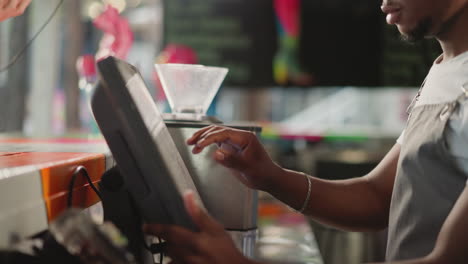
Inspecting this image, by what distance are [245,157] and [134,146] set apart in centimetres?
53

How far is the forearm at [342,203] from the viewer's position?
145 centimetres

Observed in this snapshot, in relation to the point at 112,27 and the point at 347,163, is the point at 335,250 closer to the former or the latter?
the point at 347,163

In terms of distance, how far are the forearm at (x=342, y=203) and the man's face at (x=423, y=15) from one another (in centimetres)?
45

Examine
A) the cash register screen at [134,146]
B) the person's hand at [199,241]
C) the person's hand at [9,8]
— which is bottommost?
the person's hand at [199,241]

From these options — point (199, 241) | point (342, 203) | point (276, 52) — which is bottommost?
point (276, 52)

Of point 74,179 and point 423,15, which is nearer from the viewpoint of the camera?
point 74,179

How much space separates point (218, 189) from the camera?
1311 millimetres

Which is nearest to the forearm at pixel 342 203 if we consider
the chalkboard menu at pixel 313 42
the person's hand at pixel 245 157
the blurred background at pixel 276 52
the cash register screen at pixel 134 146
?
A: the person's hand at pixel 245 157

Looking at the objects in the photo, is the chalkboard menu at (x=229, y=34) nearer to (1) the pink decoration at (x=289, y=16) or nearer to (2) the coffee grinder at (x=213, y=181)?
(1) the pink decoration at (x=289, y=16)

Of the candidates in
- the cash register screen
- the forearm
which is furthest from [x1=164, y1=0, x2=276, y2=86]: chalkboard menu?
the cash register screen

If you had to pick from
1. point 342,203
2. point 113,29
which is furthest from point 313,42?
point 342,203

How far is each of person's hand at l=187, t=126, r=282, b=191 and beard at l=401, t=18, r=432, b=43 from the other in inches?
15.7

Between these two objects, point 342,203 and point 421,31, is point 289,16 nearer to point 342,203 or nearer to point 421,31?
point 342,203

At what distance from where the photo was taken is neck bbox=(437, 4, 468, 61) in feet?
3.92
